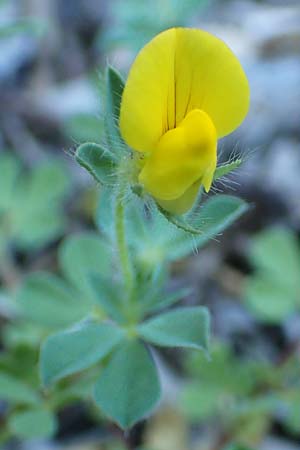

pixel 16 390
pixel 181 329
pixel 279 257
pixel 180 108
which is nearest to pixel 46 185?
pixel 279 257

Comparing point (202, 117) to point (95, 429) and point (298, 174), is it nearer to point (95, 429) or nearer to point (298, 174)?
point (95, 429)

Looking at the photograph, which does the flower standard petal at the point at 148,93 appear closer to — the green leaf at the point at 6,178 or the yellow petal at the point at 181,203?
the yellow petal at the point at 181,203

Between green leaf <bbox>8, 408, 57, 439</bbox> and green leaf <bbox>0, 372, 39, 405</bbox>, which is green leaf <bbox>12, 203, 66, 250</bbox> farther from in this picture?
green leaf <bbox>8, 408, 57, 439</bbox>

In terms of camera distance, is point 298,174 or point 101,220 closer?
point 101,220

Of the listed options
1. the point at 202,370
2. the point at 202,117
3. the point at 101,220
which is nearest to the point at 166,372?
the point at 202,370

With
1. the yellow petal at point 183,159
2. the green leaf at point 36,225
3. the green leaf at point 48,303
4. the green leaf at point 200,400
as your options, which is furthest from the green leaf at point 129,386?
the green leaf at point 36,225

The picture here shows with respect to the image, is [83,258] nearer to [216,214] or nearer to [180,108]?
[216,214]

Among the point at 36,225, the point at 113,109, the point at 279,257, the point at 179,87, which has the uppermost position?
the point at 179,87
